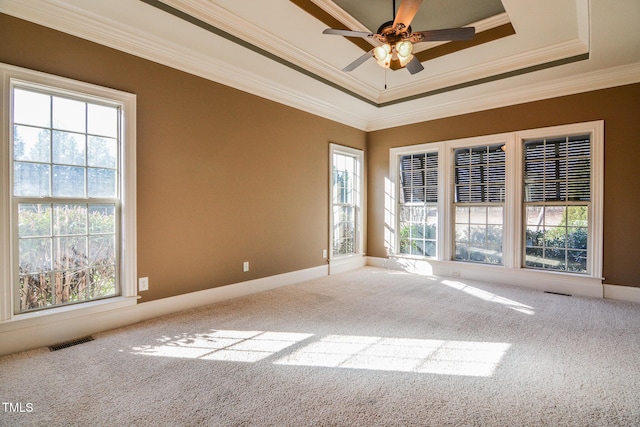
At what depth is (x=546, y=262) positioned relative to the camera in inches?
180

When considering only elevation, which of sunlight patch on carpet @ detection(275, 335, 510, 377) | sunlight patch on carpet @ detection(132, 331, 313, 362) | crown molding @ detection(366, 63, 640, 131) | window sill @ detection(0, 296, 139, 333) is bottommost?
sunlight patch on carpet @ detection(275, 335, 510, 377)

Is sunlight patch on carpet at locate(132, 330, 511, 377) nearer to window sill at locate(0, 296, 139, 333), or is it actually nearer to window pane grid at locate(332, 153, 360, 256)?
window sill at locate(0, 296, 139, 333)

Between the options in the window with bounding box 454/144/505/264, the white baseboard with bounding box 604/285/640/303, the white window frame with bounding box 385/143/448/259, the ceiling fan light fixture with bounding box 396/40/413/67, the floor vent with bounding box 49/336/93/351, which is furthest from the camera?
the white window frame with bounding box 385/143/448/259

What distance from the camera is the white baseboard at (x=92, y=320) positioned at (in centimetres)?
251

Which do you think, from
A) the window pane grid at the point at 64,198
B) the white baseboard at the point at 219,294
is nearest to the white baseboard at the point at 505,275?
the white baseboard at the point at 219,294

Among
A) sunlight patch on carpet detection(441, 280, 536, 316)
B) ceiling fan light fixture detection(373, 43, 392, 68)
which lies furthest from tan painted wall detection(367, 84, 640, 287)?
ceiling fan light fixture detection(373, 43, 392, 68)

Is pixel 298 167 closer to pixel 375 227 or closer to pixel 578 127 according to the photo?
pixel 375 227

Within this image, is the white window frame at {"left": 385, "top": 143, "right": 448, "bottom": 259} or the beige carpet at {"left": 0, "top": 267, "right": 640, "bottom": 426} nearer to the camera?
the beige carpet at {"left": 0, "top": 267, "right": 640, "bottom": 426}

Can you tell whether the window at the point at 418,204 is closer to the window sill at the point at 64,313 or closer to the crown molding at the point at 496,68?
the crown molding at the point at 496,68

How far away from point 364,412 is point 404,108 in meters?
5.01

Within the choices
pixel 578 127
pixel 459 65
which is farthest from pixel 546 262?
pixel 459 65

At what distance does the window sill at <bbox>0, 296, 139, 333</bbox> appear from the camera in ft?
8.20

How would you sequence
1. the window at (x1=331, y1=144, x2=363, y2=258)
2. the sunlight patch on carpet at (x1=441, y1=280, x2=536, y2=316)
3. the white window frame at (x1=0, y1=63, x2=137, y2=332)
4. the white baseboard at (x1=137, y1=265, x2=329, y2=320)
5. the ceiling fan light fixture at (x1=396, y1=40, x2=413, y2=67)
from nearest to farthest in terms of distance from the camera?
the white window frame at (x1=0, y1=63, x2=137, y2=332)
the ceiling fan light fixture at (x1=396, y1=40, x2=413, y2=67)
the white baseboard at (x1=137, y1=265, x2=329, y2=320)
the sunlight patch on carpet at (x1=441, y1=280, x2=536, y2=316)
the window at (x1=331, y1=144, x2=363, y2=258)

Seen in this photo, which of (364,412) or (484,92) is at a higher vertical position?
(484,92)
